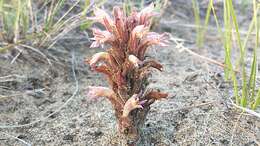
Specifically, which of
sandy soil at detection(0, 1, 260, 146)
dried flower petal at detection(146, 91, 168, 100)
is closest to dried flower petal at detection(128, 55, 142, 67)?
dried flower petal at detection(146, 91, 168, 100)

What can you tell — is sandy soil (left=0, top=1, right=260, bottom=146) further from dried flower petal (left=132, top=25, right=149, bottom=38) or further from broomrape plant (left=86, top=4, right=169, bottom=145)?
dried flower petal (left=132, top=25, right=149, bottom=38)

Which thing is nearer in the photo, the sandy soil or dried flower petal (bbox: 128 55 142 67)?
dried flower petal (bbox: 128 55 142 67)

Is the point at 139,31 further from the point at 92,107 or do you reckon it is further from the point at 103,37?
the point at 92,107

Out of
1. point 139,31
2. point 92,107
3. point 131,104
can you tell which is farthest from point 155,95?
point 92,107

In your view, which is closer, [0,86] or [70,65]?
[0,86]

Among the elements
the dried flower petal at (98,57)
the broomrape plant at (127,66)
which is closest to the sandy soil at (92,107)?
the broomrape plant at (127,66)

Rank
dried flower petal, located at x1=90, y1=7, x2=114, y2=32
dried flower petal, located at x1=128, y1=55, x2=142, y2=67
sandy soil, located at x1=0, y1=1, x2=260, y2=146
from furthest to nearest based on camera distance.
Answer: sandy soil, located at x1=0, y1=1, x2=260, y2=146 < dried flower petal, located at x1=90, y1=7, x2=114, y2=32 < dried flower petal, located at x1=128, y1=55, x2=142, y2=67

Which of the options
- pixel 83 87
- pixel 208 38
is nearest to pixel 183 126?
pixel 83 87

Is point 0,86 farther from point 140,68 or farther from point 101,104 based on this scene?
point 140,68
